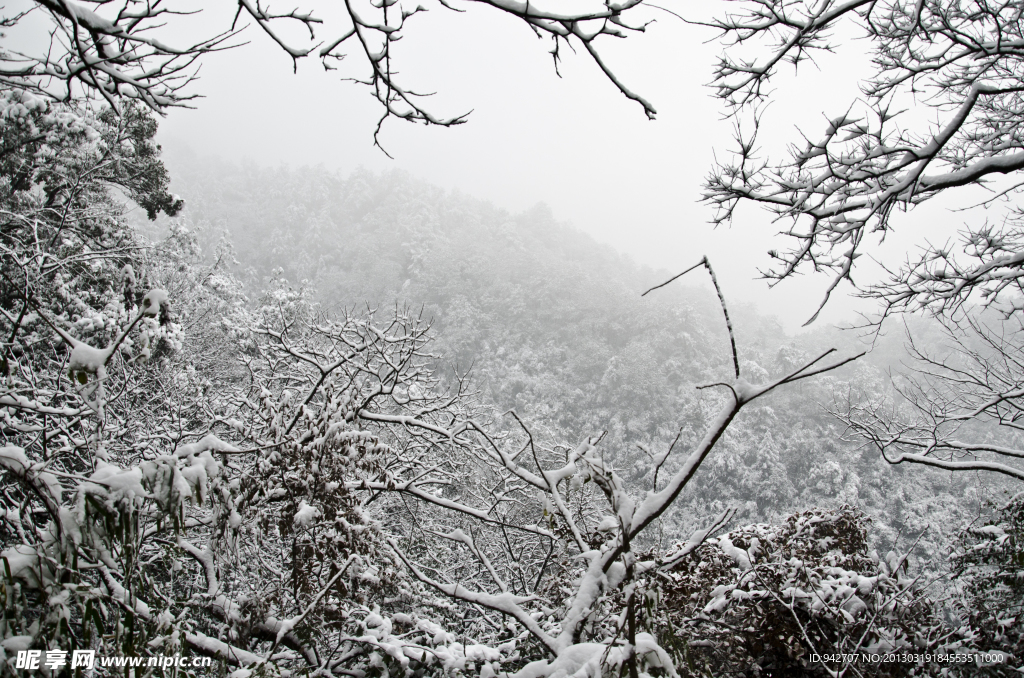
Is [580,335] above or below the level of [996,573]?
above

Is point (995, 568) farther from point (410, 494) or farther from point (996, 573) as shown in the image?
point (410, 494)

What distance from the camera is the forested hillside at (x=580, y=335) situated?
1433 centimetres

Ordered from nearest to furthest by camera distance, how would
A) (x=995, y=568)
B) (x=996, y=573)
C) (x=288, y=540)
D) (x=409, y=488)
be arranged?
(x=409, y=488), (x=996, y=573), (x=288, y=540), (x=995, y=568)

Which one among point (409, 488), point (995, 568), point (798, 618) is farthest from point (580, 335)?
point (798, 618)

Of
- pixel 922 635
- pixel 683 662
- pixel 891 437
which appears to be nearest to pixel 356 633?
pixel 683 662

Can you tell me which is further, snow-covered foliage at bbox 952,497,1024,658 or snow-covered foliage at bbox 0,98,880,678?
snow-covered foliage at bbox 952,497,1024,658

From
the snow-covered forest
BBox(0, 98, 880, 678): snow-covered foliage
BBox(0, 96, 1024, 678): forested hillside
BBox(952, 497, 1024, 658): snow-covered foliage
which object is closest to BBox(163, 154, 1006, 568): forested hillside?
BBox(0, 96, 1024, 678): forested hillside

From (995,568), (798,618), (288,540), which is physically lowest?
(288,540)

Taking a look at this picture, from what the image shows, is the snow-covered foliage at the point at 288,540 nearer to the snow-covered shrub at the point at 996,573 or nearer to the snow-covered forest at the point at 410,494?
the snow-covered forest at the point at 410,494

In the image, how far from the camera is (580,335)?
21.4 m

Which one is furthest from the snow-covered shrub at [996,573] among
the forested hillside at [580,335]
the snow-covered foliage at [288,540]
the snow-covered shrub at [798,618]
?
the forested hillside at [580,335]

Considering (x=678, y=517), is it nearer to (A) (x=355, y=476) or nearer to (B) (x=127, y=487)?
(A) (x=355, y=476)

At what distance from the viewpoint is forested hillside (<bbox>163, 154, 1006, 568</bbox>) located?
14328 millimetres

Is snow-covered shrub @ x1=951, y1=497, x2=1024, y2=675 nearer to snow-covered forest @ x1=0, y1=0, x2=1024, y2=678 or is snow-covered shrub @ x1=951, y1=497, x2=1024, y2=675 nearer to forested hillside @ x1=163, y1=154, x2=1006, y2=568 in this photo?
snow-covered forest @ x1=0, y1=0, x2=1024, y2=678
